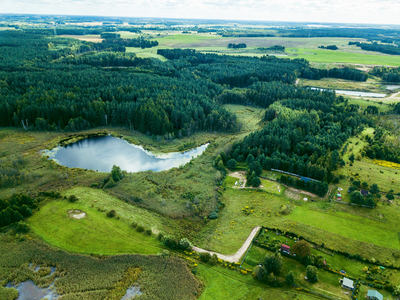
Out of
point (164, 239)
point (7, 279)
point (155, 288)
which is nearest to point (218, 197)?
point (164, 239)

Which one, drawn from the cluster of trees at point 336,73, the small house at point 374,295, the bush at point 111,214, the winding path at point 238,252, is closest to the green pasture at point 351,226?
the winding path at point 238,252

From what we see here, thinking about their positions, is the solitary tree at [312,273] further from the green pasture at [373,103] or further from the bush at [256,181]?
the green pasture at [373,103]

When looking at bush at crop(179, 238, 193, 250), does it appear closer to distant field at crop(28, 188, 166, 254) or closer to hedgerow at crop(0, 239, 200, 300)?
hedgerow at crop(0, 239, 200, 300)

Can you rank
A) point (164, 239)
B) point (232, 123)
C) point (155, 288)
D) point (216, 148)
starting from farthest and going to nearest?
point (232, 123), point (216, 148), point (164, 239), point (155, 288)

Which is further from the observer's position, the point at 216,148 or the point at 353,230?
the point at 216,148

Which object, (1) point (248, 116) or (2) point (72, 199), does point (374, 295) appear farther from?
(1) point (248, 116)

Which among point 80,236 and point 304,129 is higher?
point 304,129

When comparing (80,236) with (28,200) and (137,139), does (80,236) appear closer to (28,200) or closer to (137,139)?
(28,200)

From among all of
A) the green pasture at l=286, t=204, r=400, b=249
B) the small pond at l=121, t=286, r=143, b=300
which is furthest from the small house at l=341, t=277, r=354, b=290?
the small pond at l=121, t=286, r=143, b=300
